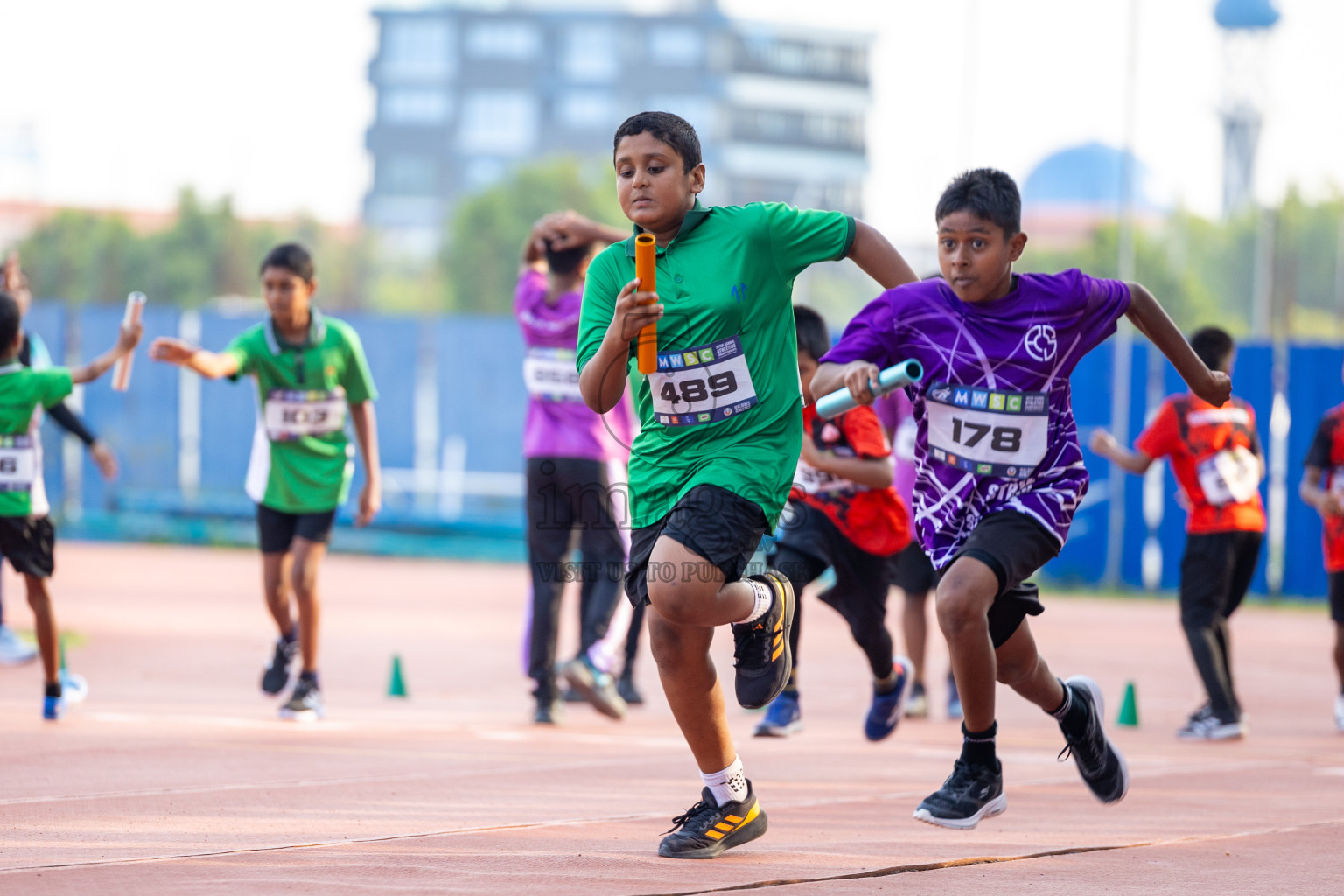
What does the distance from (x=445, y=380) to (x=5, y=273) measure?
12.1m

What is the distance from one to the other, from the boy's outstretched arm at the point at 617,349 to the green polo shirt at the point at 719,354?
149 mm

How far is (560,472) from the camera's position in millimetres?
7938

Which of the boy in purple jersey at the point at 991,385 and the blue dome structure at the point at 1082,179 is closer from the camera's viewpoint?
the boy in purple jersey at the point at 991,385

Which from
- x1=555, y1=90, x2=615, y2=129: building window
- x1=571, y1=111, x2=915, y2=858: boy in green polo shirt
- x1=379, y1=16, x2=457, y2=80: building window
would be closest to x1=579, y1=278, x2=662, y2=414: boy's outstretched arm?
x1=571, y1=111, x2=915, y2=858: boy in green polo shirt

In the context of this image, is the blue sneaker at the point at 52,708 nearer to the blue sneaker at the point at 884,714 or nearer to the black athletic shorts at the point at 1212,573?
the blue sneaker at the point at 884,714

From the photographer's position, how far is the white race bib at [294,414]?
7.66 m

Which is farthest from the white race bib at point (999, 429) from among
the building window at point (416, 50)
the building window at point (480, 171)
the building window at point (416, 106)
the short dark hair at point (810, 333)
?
the building window at point (416, 50)

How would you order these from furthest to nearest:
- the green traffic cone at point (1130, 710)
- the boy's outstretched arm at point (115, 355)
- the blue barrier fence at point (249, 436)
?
the blue barrier fence at point (249, 436), the green traffic cone at point (1130, 710), the boy's outstretched arm at point (115, 355)

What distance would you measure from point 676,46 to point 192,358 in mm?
89971

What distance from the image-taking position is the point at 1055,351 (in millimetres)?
4902

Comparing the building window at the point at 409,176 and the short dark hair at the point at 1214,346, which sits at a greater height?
the building window at the point at 409,176

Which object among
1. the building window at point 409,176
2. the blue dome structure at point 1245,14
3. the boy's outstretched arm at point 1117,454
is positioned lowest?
the boy's outstretched arm at point 1117,454

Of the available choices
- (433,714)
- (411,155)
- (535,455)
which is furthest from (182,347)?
(411,155)

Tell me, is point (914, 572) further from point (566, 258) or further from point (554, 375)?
point (566, 258)
